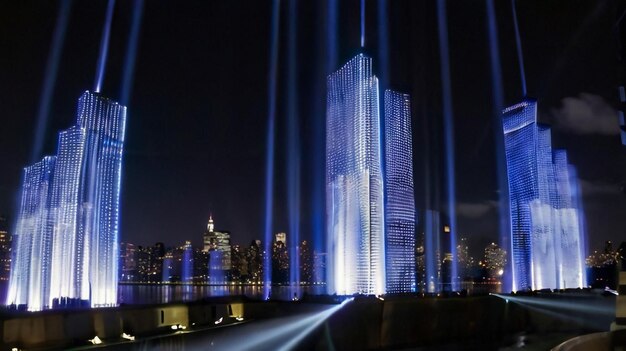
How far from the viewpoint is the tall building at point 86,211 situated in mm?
43906

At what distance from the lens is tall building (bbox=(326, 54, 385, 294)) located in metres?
53.9

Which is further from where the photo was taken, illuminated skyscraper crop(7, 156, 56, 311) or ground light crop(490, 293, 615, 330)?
illuminated skyscraper crop(7, 156, 56, 311)

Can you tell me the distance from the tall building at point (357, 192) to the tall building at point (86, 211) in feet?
65.1

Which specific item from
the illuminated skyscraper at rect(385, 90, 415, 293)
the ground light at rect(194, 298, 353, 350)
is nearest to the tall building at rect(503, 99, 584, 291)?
the illuminated skyscraper at rect(385, 90, 415, 293)

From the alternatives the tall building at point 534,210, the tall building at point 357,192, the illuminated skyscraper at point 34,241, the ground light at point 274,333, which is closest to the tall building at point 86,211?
the illuminated skyscraper at point 34,241

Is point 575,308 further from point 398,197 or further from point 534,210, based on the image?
point 534,210

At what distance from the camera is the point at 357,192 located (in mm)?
54812

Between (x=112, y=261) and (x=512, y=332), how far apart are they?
31.4 metres

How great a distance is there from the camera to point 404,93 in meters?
69.8

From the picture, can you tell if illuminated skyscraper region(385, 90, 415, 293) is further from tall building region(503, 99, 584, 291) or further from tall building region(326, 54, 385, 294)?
tall building region(503, 99, 584, 291)

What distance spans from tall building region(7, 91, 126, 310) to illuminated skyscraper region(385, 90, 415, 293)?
87.5 feet

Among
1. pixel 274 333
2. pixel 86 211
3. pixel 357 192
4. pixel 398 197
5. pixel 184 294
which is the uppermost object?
pixel 398 197

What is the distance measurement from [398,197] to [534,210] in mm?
25584

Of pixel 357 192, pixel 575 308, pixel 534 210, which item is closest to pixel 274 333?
pixel 575 308
